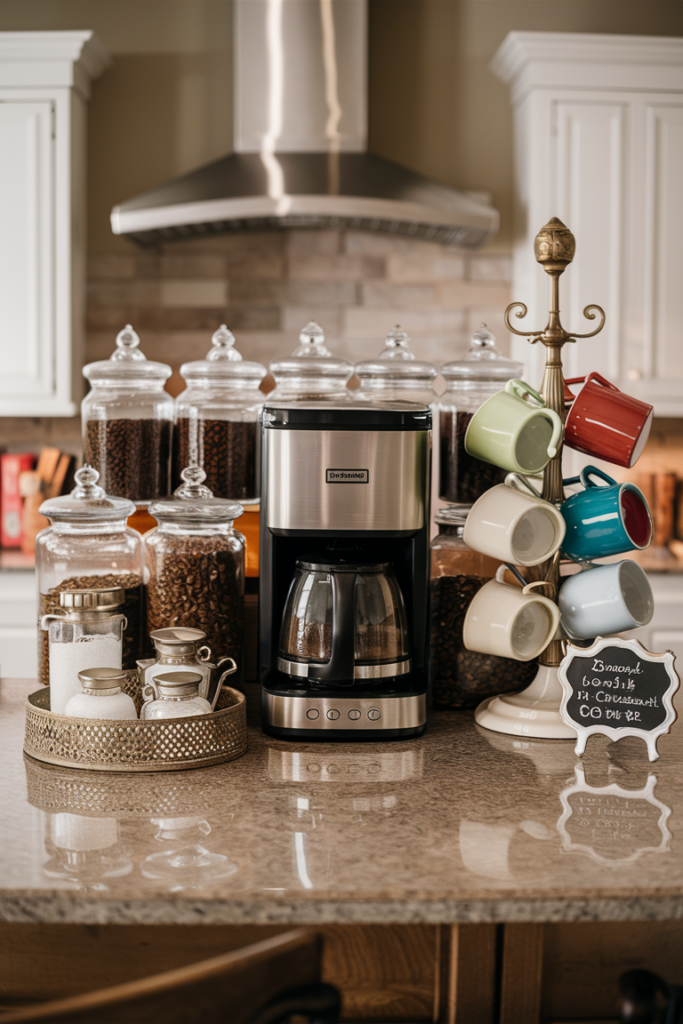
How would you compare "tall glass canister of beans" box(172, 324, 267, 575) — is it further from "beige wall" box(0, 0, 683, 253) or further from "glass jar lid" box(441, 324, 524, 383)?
"beige wall" box(0, 0, 683, 253)

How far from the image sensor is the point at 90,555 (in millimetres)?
1237

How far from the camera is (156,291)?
3273mm

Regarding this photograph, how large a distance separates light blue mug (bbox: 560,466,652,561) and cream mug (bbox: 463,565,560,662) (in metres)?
0.07

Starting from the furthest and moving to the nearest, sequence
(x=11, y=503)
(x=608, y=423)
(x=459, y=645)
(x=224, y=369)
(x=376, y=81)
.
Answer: (x=376, y=81), (x=11, y=503), (x=224, y=369), (x=459, y=645), (x=608, y=423)

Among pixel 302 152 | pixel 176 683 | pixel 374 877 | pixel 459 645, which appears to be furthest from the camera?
pixel 302 152

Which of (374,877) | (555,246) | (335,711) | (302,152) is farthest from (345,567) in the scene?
(302,152)

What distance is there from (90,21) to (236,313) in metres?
1.11

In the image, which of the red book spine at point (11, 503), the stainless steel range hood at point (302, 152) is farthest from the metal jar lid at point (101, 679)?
the red book spine at point (11, 503)

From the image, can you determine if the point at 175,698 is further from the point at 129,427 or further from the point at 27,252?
the point at 27,252

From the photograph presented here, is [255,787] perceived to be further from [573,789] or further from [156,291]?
[156,291]

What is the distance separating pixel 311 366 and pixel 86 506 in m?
0.42

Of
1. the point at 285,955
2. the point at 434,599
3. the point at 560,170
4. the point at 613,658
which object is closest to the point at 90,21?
the point at 560,170

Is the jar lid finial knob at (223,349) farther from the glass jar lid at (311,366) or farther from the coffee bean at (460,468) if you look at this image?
the coffee bean at (460,468)

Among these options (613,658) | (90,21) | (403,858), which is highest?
(90,21)
